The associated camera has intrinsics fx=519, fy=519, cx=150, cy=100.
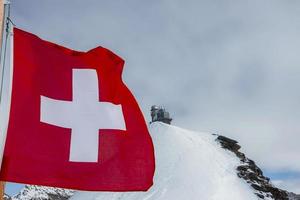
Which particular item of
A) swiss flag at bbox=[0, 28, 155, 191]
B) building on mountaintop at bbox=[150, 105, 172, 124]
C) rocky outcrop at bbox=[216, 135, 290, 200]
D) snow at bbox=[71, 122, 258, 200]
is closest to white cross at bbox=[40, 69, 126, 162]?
swiss flag at bbox=[0, 28, 155, 191]

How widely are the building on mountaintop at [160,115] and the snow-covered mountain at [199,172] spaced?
9.18 feet

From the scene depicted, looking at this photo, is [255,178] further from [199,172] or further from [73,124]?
[73,124]

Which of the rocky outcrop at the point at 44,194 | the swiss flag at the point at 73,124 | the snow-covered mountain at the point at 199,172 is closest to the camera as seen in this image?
the swiss flag at the point at 73,124

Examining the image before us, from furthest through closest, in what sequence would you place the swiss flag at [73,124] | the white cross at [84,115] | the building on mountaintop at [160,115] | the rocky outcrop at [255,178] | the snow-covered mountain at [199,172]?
the building on mountaintop at [160,115] → the rocky outcrop at [255,178] → the snow-covered mountain at [199,172] → the white cross at [84,115] → the swiss flag at [73,124]

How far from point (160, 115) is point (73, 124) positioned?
10542 centimetres

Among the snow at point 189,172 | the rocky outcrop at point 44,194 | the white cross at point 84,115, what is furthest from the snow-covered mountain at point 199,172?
the rocky outcrop at point 44,194

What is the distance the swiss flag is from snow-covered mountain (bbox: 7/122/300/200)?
6580 centimetres

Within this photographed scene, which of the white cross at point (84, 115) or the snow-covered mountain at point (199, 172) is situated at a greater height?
the snow-covered mountain at point (199, 172)

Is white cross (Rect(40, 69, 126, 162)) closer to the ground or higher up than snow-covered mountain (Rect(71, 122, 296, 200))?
closer to the ground

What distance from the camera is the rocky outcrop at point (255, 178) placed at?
271 feet

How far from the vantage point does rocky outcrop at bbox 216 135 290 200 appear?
82.5m

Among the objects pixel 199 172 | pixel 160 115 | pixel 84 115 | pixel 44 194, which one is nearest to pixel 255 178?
pixel 199 172

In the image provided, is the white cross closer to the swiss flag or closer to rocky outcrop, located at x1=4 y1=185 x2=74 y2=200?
the swiss flag

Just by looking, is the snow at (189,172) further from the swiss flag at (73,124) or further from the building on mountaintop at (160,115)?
the swiss flag at (73,124)
